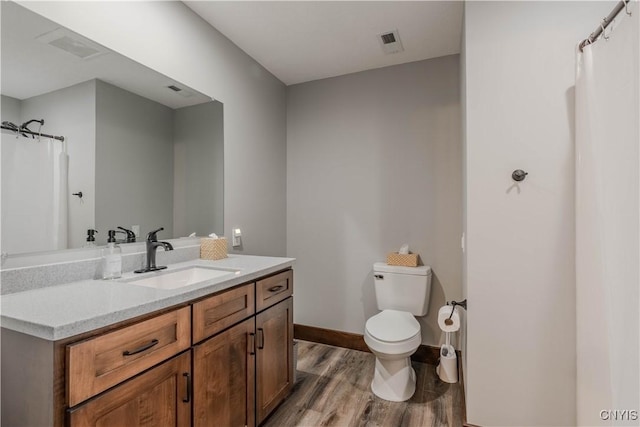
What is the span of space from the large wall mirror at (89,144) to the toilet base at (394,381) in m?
1.48

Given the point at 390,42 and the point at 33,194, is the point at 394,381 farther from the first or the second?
the point at 390,42

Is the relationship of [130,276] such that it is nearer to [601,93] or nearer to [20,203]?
[20,203]

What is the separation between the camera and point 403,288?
96.0 inches

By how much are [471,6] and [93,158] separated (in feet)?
6.71

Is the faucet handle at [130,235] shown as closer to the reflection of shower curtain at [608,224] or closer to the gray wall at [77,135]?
the gray wall at [77,135]

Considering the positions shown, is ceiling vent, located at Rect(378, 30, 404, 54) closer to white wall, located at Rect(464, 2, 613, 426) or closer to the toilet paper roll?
white wall, located at Rect(464, 2, 613, 426)

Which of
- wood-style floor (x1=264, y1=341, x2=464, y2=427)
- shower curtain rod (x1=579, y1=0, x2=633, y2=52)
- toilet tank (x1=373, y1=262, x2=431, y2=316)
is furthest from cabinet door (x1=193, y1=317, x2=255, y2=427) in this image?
shower curtain rod (x1=579, y1=0, x2=633, y2=52)

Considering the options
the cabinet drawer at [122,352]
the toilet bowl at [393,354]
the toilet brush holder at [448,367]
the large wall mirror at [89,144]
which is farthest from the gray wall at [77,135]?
the toilet brush holder at [448,367]

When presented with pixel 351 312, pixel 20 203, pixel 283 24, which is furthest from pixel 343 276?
pixel 20 203

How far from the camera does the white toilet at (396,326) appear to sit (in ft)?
6.48

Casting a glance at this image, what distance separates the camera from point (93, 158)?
146 cm

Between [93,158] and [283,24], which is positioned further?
[283,24]

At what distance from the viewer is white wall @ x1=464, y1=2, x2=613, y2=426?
1.52m

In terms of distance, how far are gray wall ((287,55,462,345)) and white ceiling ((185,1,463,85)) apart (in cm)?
21
